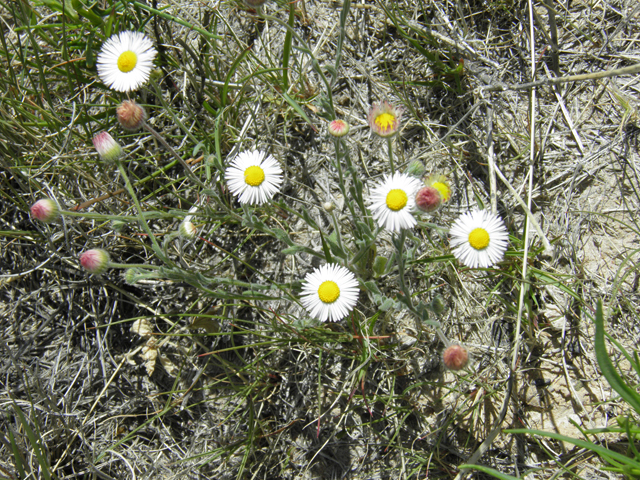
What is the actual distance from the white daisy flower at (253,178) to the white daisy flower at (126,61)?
68 centimetres

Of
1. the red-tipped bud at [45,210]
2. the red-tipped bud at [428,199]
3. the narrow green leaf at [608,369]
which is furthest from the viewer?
the red-tipped bud at [45,210]

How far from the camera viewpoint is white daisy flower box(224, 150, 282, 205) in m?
2.25

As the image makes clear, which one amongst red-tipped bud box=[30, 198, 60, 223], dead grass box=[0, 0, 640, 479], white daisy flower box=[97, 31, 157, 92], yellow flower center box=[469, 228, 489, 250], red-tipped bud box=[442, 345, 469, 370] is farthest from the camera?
dead grass box=[0, 0, 640, 479]

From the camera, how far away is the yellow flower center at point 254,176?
225 cm

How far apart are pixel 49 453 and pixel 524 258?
10.2ft

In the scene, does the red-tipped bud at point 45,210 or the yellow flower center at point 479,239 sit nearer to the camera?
the yellow flower center at point 479,239

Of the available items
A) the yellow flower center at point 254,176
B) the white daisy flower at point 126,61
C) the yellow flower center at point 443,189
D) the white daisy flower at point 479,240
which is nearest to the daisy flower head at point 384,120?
the yellow flower center at point 443,189

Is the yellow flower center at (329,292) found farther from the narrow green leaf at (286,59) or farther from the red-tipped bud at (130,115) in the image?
the narrow green leaf at (286,59)

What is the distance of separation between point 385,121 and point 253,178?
763mm

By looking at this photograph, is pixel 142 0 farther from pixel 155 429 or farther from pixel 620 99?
pixel 620 99

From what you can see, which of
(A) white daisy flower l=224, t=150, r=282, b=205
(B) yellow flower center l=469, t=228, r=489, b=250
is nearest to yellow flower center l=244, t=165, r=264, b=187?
(A) white daisy flower l=224, t=150, r=282, b=205

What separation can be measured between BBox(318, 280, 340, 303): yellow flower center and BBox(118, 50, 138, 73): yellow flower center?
5.23 ft

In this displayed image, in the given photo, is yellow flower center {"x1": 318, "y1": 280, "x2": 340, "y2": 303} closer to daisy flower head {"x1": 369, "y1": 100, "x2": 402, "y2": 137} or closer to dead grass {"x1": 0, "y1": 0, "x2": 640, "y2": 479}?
dead grass {"x1": 0, "y1": 0, "x2": 640, "y2": 479}

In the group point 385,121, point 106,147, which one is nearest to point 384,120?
point 385,121
